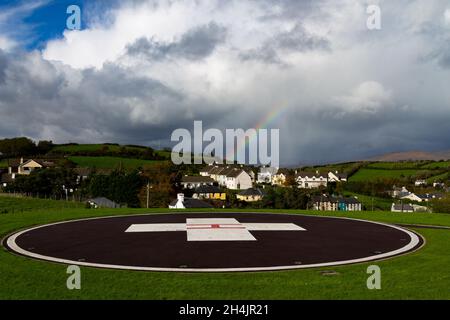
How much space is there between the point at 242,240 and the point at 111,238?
16.4ft

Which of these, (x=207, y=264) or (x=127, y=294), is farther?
(x=207, y=264)

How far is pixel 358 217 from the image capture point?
24719 millimetres

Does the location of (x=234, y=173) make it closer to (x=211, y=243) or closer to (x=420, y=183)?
(x=420, y=183)

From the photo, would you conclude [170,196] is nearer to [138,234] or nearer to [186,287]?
[138,234]

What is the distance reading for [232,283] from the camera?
32.8 ft

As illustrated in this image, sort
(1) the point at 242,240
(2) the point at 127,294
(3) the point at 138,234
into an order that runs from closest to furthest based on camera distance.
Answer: (2) the point at 127,294, (1) the point at 242,240, (3) the point at 138,234

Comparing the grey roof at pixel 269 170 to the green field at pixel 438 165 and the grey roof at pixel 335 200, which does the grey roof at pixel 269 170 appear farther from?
the grey roof at pixel 335 200

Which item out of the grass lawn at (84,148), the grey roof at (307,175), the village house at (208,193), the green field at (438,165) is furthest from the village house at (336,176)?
the grass lawn at (84,148)

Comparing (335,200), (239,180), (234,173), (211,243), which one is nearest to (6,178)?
(234,173)

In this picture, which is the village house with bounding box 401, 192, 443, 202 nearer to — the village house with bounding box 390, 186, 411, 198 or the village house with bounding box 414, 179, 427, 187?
the village house with bounding box 390, 186, 411, 198

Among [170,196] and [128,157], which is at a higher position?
[128,157]

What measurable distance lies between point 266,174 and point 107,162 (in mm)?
54779
